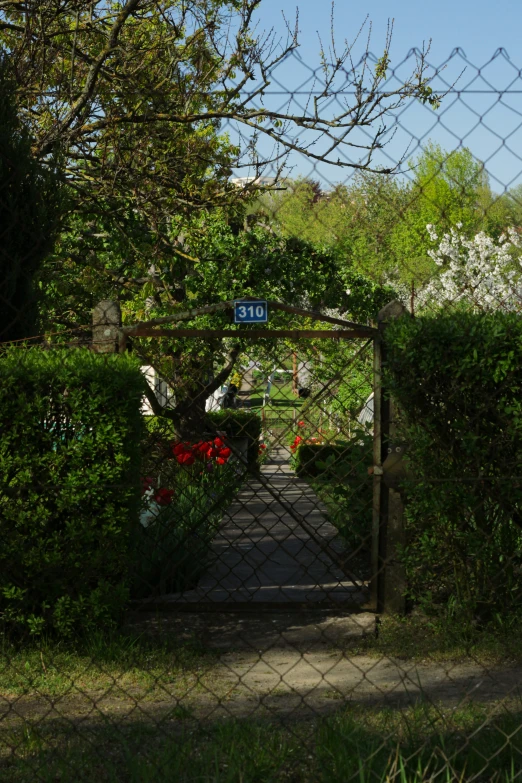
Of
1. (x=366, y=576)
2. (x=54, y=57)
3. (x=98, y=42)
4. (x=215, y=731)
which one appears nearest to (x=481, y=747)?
(x=215, y=731)

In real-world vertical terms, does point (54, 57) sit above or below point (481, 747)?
above

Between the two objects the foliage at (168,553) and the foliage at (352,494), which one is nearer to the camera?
the foliage at (168,553)

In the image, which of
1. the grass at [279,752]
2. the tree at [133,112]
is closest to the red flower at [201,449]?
the tree at [133,112]

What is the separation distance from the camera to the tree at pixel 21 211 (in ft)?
14.6

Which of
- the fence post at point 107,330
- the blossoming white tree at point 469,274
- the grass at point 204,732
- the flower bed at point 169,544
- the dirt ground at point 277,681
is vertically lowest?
the dirt ground at point 277,681

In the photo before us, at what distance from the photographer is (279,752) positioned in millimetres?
2838

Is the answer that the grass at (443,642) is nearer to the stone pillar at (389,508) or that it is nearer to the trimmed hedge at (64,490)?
the stone pillar at (389,508)

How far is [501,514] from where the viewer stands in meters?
4.38

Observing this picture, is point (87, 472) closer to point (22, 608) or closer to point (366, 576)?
point (22, 608)

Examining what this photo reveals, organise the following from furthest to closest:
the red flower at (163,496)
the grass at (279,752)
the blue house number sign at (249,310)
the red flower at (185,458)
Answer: the red flower at (185,458) → the red flower at (163,496) → the blue house number sign at (249,310) → the grass at (279,752)

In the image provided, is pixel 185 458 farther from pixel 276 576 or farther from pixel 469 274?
pixel 469 274

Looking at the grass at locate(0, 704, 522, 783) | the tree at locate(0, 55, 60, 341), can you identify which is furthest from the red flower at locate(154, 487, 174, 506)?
the grass at locate(0, 704, 522, 783)

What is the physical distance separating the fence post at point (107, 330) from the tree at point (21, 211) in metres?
0.36

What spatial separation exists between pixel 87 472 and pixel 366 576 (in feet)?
7.76
